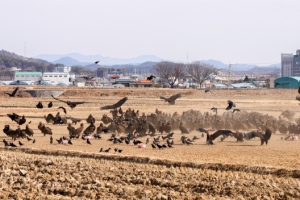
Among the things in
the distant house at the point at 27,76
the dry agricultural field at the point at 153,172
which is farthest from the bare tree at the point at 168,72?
the dry agricultural field at the point at 153,172

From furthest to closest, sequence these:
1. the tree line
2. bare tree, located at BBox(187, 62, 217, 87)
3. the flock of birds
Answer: bare tree, located at BBox(187, 62, 217, 87), the tree line, the flock of birds

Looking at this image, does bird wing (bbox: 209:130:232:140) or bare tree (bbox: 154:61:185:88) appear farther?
bare tree (bbox: 154:61:185:88)

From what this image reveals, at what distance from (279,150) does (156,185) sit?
672 centimetres

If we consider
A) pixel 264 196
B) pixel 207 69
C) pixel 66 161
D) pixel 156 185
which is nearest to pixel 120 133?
pixel 66 161

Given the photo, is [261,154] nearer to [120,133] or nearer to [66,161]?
[66,161]

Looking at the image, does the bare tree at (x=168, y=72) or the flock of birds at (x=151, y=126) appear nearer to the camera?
the flock of birds at (x=151, y=126)

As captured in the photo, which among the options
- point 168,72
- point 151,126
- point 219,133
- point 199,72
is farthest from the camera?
point 199,72

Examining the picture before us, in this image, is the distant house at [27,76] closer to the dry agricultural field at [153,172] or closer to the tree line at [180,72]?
the tree line at [180,72]

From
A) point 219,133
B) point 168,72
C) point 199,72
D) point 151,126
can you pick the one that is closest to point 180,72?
point 168,72

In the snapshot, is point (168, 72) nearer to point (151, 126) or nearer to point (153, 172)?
point (151, 126)

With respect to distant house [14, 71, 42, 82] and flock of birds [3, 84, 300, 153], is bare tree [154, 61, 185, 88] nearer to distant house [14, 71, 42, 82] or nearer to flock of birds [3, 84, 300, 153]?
distant house [14, 71, 42, 82]

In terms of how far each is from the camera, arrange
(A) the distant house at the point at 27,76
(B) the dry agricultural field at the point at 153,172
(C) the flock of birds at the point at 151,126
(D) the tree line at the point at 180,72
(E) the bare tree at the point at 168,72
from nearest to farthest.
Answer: (B) the dry agricultural field at the point at 153,172 → (C) the flock of birds at the point at 151,126 → (E) the bare tree at the point at 168,72 → (D) the tree line at the point at 180,72 → (A) the distant house at the point at 27,76

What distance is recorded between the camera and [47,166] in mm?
15656

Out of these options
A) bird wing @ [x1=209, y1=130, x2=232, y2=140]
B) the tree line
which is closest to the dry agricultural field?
bird wing @ [x1=209, y1=130, x2=232, y2=140]
